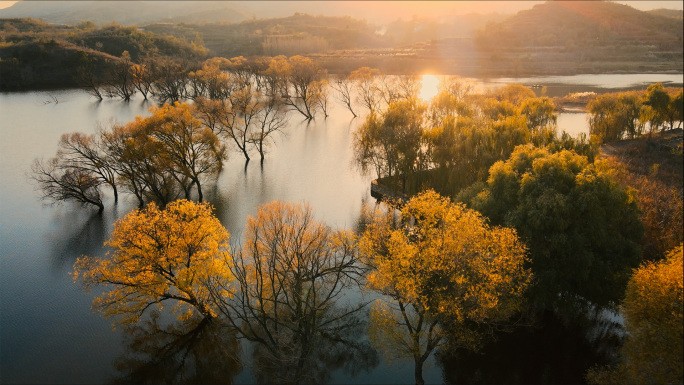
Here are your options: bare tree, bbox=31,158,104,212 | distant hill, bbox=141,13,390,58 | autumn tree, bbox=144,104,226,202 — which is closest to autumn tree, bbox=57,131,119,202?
bare tree, bbox=31,158,104,212

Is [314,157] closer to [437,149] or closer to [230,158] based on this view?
[230,158]

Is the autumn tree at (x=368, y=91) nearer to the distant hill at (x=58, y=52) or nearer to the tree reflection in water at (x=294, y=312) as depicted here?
the tree reflection in water at (x=294, y=312)

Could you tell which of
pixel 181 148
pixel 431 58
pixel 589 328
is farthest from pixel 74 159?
pixel 431 58

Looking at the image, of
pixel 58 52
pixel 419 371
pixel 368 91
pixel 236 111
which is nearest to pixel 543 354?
pixel 419 371

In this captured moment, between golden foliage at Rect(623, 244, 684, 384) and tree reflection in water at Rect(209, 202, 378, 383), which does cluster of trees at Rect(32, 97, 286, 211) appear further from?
golden foliage at Rect(623, 244, 684, 384)

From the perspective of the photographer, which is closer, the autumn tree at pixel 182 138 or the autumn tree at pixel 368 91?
the autumn tree at pixel 182 138

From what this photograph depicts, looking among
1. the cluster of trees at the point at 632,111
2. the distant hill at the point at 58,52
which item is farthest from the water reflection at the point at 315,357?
the distant hill at the point at 58,52

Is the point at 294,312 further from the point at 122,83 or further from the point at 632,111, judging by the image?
the point at 122,83
